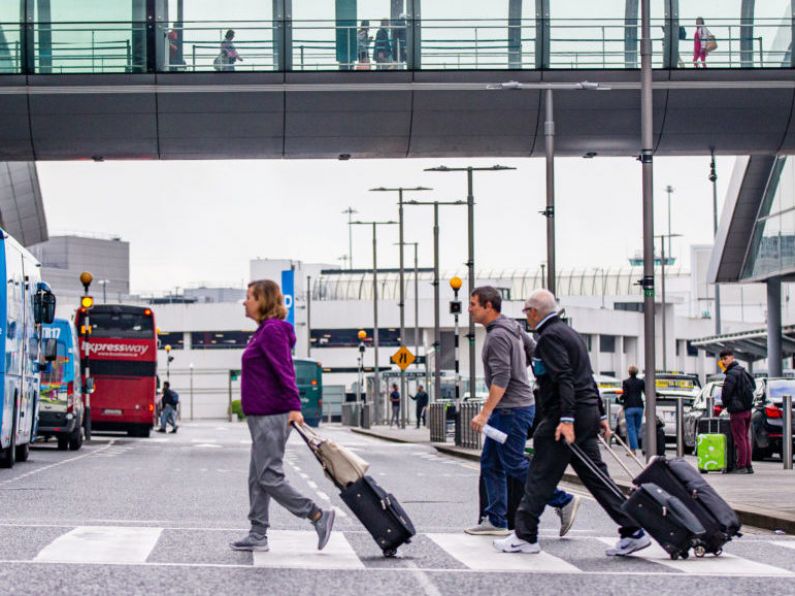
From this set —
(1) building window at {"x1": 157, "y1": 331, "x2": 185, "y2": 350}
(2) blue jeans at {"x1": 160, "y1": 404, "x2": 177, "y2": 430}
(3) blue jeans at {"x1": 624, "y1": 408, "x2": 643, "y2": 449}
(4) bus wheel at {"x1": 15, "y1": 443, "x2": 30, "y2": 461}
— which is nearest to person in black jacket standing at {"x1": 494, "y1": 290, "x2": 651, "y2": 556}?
(4) bus wheel at {"x1": 15, "y1": 443, "x2": 30, "y2": 461}

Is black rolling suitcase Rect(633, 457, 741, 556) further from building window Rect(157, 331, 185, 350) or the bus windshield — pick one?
building window Rect(157, 331, 185, 350)

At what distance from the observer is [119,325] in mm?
48219

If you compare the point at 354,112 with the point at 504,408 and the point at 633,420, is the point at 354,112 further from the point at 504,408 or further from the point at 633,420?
the point at 504,408

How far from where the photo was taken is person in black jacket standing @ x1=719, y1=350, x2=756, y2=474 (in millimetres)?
24188

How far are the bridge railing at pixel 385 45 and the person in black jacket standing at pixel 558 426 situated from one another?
58.9 ft

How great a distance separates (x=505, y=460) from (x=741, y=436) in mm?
12360

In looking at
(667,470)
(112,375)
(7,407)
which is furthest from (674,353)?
(667,470)

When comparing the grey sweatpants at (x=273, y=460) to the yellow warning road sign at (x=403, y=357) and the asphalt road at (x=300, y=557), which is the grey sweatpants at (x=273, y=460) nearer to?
the asphalt road at (x=300, y=557)

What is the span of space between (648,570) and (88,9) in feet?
70.1

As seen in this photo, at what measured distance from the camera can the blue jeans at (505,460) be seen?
12789 millimetres

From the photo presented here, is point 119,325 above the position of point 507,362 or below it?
below

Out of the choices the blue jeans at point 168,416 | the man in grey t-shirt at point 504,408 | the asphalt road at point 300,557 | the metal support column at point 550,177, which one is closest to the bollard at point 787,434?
the metal support column at point 550,177

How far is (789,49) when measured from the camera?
96.6ft

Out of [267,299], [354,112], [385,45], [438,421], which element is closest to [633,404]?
[354,112]
